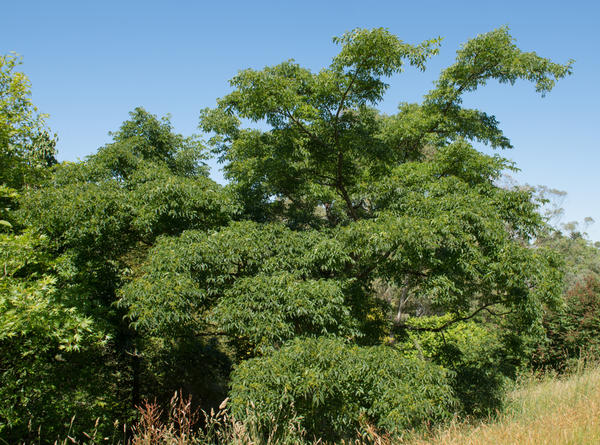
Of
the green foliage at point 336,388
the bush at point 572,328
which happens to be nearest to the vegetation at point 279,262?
the green foliage at point 336,388

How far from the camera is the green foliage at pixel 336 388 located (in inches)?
195

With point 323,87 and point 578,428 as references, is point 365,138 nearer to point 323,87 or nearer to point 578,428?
point 323,87

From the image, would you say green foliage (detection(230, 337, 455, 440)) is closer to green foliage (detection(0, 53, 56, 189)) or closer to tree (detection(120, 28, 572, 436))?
tree (detection(120, 28, 572, 436))

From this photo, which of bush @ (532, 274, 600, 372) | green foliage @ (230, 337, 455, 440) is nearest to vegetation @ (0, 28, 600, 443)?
green foliage @ (230, 337, 455, 440)

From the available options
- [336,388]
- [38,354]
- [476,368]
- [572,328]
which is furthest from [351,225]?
[572,328]

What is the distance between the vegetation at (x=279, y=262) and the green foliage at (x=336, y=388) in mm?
34

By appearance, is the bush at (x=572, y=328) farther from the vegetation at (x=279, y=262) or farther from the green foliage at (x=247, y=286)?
the green foliage at (x=247, y=286)

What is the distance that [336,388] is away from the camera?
530cm

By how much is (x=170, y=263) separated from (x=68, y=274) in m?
2.20

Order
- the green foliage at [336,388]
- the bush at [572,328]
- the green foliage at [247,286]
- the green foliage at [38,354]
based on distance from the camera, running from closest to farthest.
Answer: the green foliage at [336,388] → the green foliage at [38,354] → the green foliage at [247,286] → the bush at [572,328]

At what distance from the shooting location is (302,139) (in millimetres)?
8602

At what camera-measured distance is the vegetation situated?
545 centimetres

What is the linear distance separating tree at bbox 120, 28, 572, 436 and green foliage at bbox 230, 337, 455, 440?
4.8 inches

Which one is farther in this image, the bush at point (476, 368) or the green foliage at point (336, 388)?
the bush at point (476, 368)
